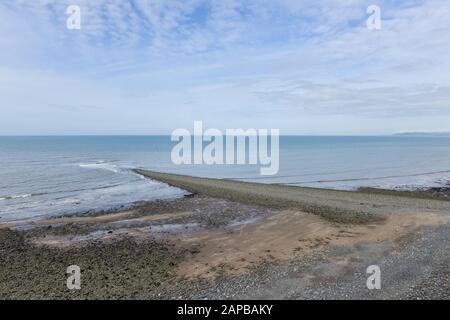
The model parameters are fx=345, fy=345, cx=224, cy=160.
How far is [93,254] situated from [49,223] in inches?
319

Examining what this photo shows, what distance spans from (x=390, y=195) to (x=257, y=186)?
1373 centimetres

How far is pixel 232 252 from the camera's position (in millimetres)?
15172

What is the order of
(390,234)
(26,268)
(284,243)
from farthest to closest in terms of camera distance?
(390,234), (284,243), (26,268)

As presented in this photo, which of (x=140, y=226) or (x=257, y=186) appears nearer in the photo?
(x=140, y=226)

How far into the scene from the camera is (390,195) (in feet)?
112

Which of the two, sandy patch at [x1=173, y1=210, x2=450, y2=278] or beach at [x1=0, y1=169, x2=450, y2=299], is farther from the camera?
sandy patch at [x1=173, y1=210, x2=450, y2=278]

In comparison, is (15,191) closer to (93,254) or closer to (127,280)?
(93,254)

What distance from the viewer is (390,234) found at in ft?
57.1

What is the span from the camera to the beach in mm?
11242

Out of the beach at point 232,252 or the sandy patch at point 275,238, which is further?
the sandy patch at point 275,238

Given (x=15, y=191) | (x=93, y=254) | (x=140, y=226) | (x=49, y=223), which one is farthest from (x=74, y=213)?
(x=15, y=191)

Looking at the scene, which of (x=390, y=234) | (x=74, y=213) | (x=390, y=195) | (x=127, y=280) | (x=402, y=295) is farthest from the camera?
(x=390, y=195)

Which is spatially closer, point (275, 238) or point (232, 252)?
point (232, 252)

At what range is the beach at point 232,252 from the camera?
36.9 feet
